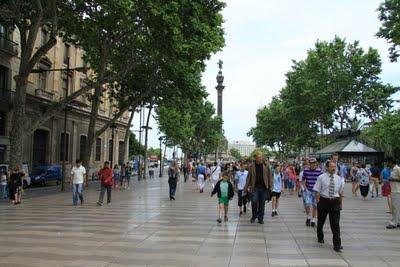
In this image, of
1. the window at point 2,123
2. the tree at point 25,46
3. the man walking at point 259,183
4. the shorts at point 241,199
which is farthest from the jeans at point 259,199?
the window at point 2,123

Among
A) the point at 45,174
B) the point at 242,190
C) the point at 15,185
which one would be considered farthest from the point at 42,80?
the point at 242,190

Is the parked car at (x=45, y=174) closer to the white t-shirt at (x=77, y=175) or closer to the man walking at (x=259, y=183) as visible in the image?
the white t-shirt at (x=77, y=175)

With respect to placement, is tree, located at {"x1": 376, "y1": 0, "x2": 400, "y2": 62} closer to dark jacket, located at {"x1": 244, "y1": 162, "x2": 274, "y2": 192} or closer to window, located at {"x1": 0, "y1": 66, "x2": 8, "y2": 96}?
dark jacket, located at {"x1": 244, "y1": 162, "x2": 274, "y2": 192}

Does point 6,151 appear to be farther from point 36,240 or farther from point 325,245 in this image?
point 325,245

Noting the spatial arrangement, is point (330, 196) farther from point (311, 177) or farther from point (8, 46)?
point (8, 46)

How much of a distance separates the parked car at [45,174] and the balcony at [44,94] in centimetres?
561

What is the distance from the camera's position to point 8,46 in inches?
1416

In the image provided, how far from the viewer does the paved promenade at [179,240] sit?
27.7 feet

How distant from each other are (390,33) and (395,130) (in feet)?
50.7

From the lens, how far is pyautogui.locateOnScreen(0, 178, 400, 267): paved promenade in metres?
8.44

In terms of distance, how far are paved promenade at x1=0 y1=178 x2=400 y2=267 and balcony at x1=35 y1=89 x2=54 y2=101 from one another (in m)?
24.6

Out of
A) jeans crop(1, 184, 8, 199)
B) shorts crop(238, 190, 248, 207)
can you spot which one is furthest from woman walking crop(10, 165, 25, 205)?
shorts crop(238, 190, 248, 207)

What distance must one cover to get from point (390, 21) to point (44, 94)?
85.4 feet

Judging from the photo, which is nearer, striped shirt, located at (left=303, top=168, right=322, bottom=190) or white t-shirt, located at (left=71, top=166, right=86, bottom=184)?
striped shirt, located at (left=303, top=168, right=322, bottom=190)
